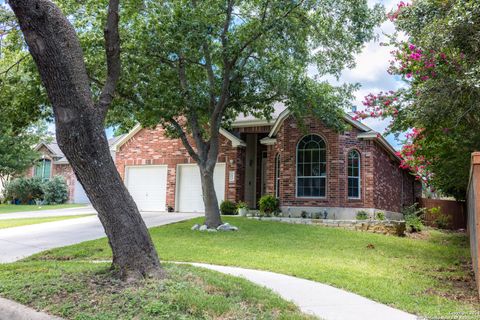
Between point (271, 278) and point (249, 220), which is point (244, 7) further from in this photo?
point (271, 278)

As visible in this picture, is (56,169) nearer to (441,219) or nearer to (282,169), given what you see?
(282,169)

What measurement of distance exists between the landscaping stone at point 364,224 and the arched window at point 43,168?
21.9 m

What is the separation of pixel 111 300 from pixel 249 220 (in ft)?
35.2

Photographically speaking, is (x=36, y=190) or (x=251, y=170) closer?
(x=251, y=170)

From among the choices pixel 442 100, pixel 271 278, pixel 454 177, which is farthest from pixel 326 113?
pixel 271 278

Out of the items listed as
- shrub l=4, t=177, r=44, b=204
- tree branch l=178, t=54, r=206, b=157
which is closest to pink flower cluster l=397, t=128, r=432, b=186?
tree branch l=178, t=54, r=206, b=157

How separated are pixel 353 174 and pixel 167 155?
8903 mm

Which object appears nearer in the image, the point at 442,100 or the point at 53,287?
the point at 53,287

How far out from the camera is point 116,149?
2150cm

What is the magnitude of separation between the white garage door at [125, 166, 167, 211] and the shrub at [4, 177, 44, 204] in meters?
10.4

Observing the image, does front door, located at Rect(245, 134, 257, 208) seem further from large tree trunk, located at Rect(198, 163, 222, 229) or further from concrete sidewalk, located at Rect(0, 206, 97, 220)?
concrete sidewalk, located at Rect(0, 206, 97, 220)

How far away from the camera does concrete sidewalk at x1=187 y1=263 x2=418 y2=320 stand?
192 inches

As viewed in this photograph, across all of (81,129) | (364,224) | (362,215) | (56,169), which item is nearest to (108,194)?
(81,129)

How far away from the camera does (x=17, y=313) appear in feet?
15.5
